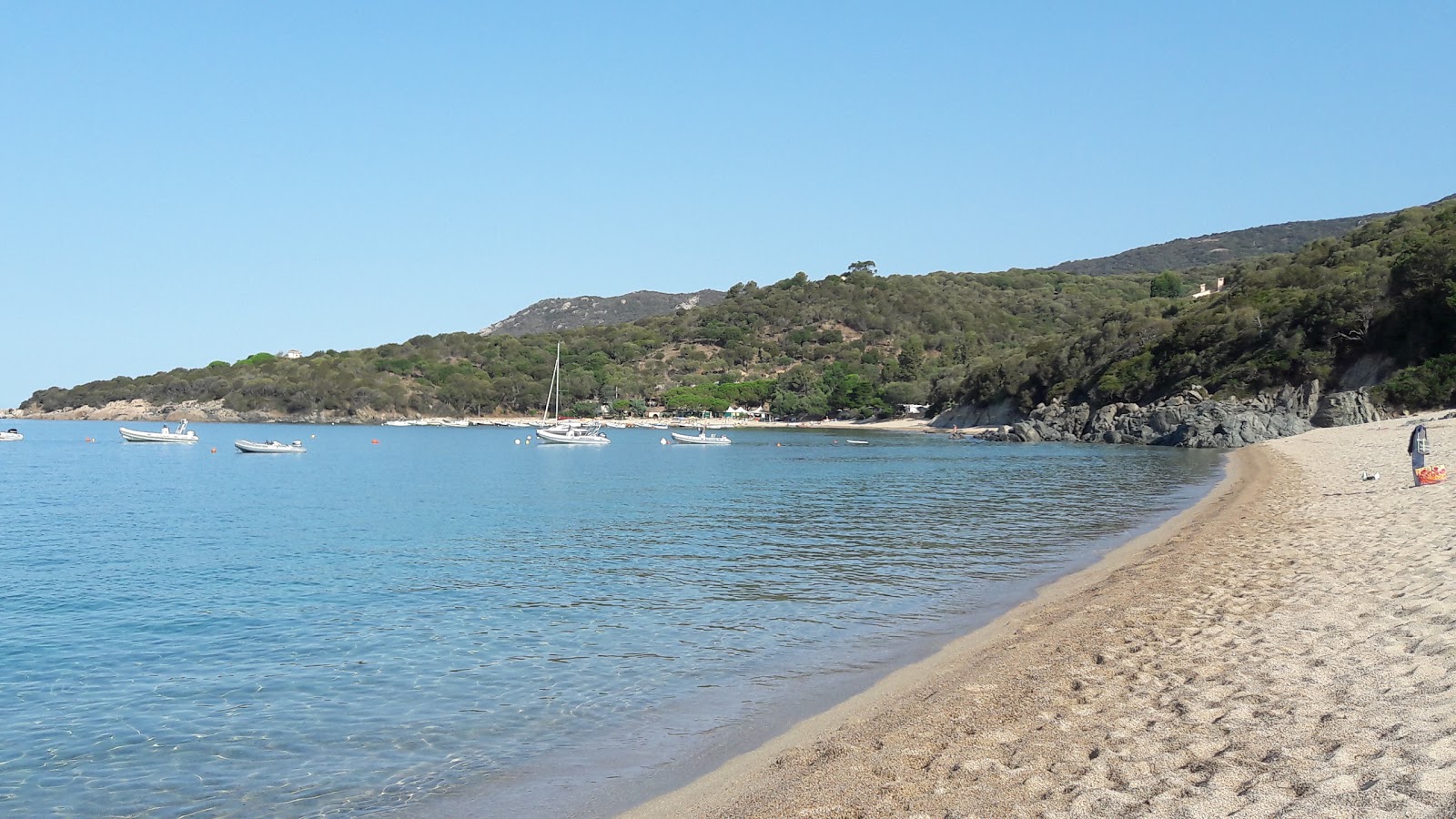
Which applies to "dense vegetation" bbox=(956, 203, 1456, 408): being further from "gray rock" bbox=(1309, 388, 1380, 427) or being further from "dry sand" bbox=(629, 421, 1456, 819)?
"dry sand" bbox=(629, 421, 1456, 819)

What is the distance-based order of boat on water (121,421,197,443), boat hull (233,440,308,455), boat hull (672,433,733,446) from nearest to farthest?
boat hull (233,440,308,455) → boat on water (121,421,197,443) → boat hull (672,433,733,446)

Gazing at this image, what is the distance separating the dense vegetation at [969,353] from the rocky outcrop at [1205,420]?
2182mm

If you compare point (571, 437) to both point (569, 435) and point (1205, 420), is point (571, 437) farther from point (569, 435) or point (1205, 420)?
point (1205, 420)

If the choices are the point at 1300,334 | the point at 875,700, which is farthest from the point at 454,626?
the point at 1300,334

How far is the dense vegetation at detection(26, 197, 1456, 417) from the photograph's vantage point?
210 feet

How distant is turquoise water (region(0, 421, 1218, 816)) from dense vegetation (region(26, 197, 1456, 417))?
3554 centimetres

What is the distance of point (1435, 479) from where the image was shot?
21141 millimetres

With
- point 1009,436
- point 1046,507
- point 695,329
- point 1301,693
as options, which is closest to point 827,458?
point 1009,436

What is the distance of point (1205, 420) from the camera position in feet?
208

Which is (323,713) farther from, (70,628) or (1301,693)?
(1301,693)

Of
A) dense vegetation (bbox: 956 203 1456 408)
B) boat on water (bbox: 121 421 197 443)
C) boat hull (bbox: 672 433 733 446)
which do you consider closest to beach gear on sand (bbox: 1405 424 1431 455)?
dense vegetation (bbox: 956 203 1456 408)

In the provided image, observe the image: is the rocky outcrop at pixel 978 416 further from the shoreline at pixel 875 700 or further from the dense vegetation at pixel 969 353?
the shoreline at pixel 875 700

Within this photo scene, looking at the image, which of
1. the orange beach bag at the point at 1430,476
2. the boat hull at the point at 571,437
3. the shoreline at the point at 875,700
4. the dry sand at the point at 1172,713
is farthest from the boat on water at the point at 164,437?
the dry sand at the point at 1172,713

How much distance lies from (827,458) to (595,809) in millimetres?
56801
